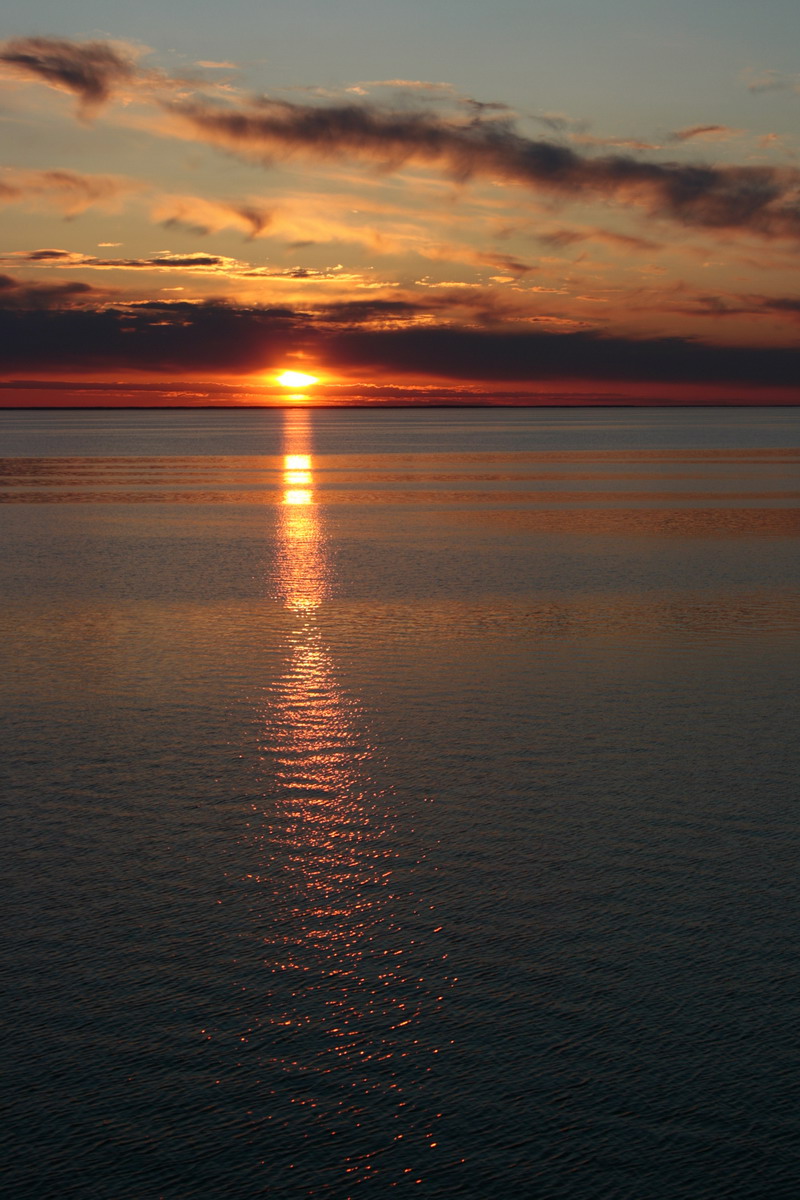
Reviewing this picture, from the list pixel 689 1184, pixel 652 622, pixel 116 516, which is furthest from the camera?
pixel 116 516

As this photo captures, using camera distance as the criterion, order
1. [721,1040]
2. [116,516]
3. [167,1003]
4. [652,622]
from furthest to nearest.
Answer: [116,516] < [652,622] < [167,1003] < [721,1040]

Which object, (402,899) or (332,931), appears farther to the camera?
(402,899)

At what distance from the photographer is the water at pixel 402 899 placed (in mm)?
5898

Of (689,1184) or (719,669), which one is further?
(719,669)

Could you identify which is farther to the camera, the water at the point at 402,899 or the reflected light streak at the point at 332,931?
the reflected light streak at the point at 332,931

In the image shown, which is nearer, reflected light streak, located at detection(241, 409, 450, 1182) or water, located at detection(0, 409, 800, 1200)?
water, located at detection(0, 409, 800, 1200)

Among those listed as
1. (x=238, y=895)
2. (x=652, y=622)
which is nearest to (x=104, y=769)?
(x=238, y=895)

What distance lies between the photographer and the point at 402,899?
8.66 metres

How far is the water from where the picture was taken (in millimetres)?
5898

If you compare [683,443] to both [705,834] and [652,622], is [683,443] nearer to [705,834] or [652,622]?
[652,622]

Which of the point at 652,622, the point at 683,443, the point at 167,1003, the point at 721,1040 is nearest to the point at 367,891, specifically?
the point at 167,1003

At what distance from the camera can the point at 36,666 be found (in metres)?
16.4

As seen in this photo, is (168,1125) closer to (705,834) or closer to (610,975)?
(610,975)

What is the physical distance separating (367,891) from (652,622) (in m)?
11.9
